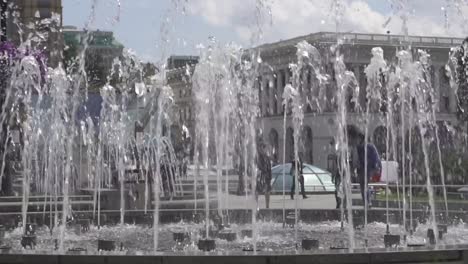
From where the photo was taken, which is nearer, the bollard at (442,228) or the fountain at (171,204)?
the fountain at (171,204)

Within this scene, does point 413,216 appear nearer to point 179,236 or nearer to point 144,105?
point 179,236

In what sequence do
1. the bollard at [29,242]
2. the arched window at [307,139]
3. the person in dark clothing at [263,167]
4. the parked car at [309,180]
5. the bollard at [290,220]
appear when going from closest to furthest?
1. the bollard at [29,242]
2. the bollard at [290,220]
3. the person in dark clothing at [263,167]
4. the parked car at [309,180]
5. the arched window at [307,139]

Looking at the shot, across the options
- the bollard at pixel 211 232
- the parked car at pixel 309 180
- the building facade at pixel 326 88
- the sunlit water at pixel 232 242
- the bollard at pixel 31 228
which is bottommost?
the sunlit water at pixel 232 242

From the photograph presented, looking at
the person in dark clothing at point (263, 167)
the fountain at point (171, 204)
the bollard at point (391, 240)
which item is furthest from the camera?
the person in dark clothing at point (263, 167)

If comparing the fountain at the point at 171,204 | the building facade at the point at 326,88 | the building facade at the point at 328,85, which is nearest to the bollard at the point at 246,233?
the fountain at the point at 171,204

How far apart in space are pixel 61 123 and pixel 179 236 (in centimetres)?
1437

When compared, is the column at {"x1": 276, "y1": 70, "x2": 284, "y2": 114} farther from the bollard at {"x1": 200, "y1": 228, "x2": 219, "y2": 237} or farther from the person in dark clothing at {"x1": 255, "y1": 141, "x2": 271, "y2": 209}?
the bollard at {"x1": 200, "y1": 228, "x2": 219, "y2": 237}

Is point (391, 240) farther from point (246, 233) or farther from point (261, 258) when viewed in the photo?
point (261, 258)

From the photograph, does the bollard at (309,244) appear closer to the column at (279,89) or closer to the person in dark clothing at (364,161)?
the person in dark clothing at (364,161)

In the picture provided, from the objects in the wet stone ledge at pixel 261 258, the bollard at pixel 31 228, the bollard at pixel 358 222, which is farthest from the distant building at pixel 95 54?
the wet stone ledge at pixel 261 258

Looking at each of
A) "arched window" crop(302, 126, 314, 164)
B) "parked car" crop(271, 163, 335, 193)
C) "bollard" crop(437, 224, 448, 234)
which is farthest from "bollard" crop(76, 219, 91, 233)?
"arched window" crop(302, 126, 314, 164)

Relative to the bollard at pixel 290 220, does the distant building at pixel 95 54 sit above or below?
above

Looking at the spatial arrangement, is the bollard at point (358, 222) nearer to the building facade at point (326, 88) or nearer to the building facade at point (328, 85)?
the building facade at point (328, 85)

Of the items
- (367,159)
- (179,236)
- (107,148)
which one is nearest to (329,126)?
(107,148)
